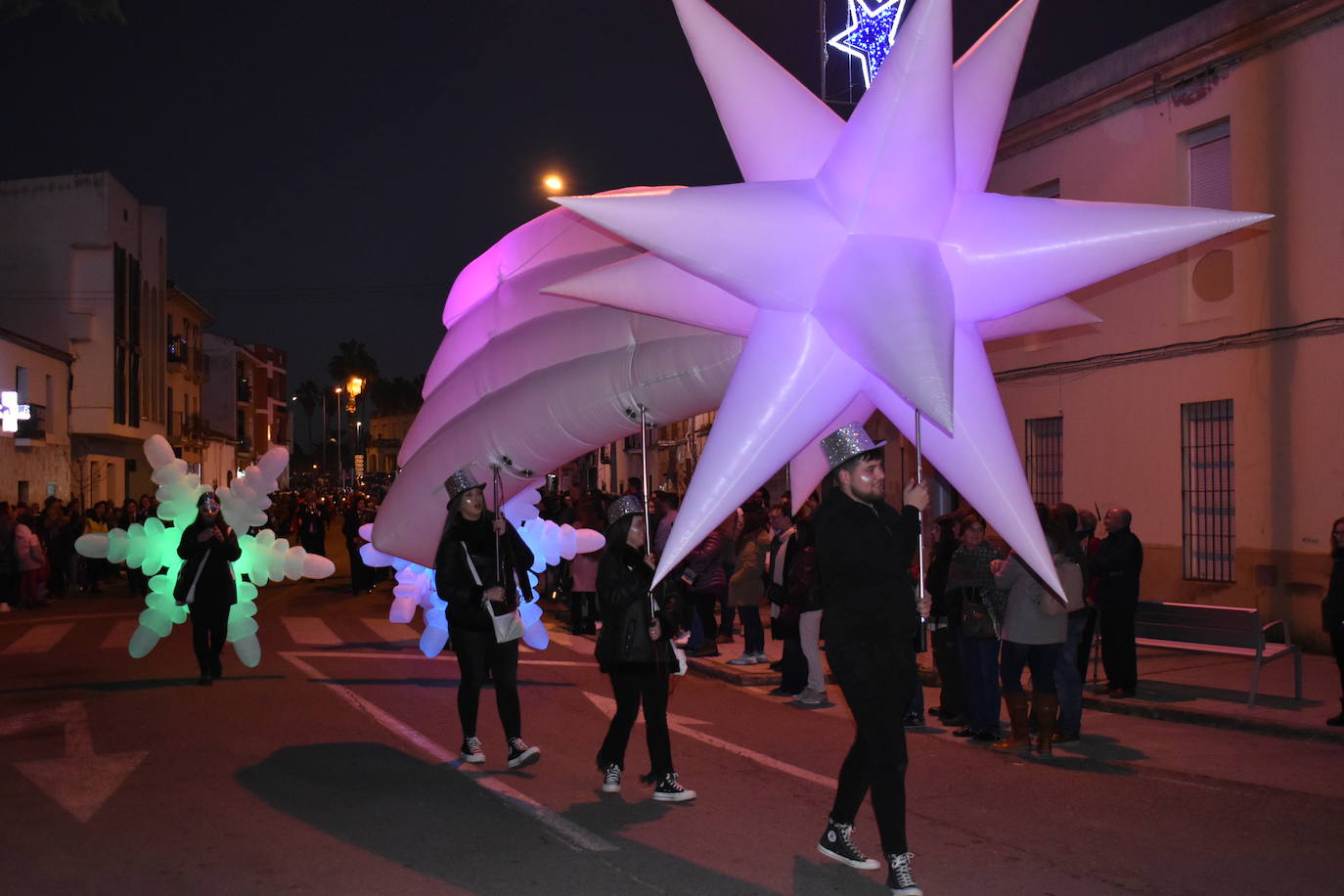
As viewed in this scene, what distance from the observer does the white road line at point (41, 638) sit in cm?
1484

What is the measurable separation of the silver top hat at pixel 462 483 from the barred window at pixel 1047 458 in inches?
475

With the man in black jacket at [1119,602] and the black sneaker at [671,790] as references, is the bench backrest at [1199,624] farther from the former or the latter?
the black sneaker at [671,790]

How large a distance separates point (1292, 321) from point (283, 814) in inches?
494

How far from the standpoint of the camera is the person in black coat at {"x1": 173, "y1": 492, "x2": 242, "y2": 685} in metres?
11.4

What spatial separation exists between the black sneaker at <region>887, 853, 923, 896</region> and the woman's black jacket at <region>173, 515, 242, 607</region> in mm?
8115

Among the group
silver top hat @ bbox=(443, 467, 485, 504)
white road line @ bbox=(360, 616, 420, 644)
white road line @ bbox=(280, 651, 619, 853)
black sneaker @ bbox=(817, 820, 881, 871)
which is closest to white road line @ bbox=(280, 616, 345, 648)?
white road line @ bbox=(360, 616, 420, 644)

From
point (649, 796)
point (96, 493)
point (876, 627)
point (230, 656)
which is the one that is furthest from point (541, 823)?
point (96, 493)

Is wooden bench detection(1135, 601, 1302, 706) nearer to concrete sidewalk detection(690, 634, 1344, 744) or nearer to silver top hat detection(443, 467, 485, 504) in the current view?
concrete sidewalk detection(690, 634, 1344, 744)

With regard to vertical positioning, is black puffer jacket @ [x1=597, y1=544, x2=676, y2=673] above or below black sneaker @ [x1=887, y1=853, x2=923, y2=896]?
above

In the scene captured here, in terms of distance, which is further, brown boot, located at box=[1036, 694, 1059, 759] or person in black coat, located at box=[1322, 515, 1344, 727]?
person in black coat, located at box=[1322, 515, 1344, 727]

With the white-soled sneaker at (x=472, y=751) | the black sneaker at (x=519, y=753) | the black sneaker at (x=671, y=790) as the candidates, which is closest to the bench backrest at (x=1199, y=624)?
the black sneaker at (x=671, y=790)

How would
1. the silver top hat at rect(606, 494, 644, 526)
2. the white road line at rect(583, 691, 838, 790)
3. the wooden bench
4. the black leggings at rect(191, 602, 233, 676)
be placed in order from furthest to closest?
the black leggings at rect(191, 602, 233, 676) < the wooden bench < the white road line at rect(583, 691, 838, 790) < the silver top hat at rect(606, 494, 644, 526)

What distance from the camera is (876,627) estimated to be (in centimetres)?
545

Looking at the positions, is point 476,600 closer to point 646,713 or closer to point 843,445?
point 646,713
